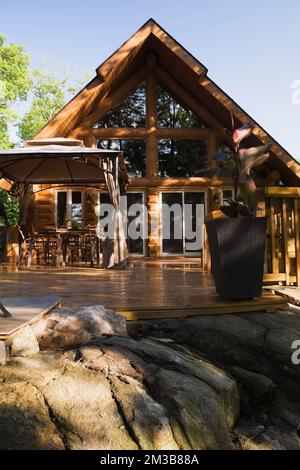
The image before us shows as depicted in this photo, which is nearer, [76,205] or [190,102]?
[76,205]

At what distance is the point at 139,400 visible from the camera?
1940mm

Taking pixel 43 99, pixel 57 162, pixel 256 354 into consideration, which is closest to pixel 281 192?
pixel 256 354

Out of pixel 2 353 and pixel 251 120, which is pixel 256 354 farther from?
pixel 251 120

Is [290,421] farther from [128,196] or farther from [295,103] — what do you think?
[128,196]

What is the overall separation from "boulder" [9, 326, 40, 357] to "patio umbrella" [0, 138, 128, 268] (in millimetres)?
5826

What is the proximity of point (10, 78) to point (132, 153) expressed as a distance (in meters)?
21.0

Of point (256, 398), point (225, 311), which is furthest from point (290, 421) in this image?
point (225, 311)

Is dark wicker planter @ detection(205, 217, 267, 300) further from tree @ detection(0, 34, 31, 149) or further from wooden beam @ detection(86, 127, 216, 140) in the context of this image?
tree @ detection(0, 34, 31, 149)

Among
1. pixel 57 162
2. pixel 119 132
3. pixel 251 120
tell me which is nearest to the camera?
pixel 57 162

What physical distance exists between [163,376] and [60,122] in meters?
10.4

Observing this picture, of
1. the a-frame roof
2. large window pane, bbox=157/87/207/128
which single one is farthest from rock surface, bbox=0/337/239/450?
large window pane, bbox=157/87/207/128

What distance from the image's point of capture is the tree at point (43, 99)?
36.3 meters

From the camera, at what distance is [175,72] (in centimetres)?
1288

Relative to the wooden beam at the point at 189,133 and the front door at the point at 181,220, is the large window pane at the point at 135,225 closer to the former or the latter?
the front door at the point at 181,220
